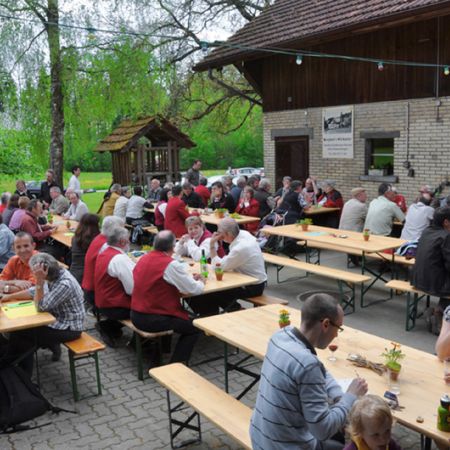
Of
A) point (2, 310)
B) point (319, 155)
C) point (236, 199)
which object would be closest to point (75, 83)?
point (236, 199)

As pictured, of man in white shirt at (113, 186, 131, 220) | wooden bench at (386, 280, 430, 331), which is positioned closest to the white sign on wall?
man in white shirt at (113, 186, 131, 220)

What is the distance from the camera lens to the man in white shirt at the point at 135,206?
13.1 m

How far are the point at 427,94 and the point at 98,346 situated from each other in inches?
377

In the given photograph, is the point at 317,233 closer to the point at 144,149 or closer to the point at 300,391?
the point at 300,391

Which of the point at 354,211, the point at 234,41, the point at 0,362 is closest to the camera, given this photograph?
the point at 0,362

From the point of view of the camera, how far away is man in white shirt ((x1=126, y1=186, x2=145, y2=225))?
13.1 metres

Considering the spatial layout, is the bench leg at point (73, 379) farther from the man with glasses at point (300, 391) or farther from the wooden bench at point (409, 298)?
the wooden bench at point (409, 298)

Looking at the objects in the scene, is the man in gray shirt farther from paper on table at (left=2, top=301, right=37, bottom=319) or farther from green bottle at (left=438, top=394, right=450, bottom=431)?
green bottle at (left=438, top=394, right=450, bottom=431)

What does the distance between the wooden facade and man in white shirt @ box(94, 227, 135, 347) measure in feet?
27.9

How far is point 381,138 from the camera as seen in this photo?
13500 mm

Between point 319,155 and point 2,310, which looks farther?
point 319,155

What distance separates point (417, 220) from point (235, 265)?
3687 mm

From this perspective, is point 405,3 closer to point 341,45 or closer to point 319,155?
point 341,45

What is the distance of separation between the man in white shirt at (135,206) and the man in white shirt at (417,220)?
6310 millimetres
